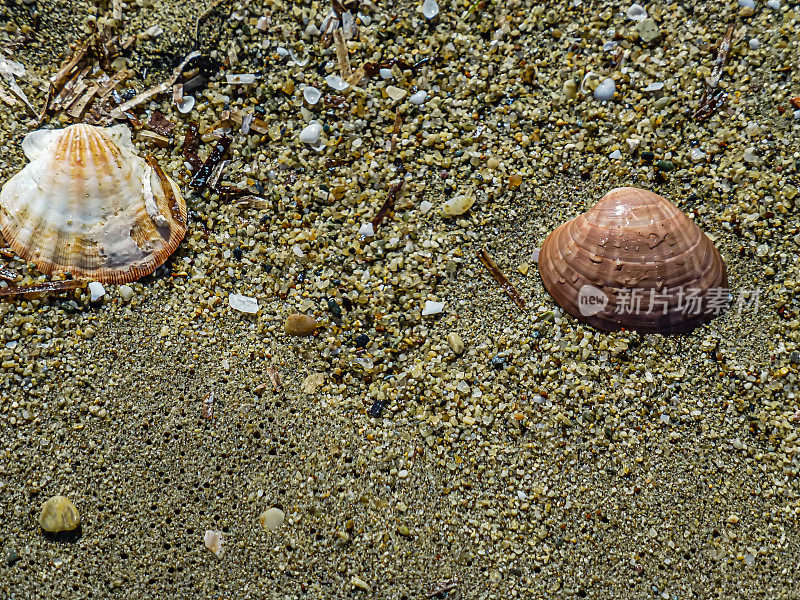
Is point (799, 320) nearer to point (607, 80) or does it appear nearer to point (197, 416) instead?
point (607, 80)

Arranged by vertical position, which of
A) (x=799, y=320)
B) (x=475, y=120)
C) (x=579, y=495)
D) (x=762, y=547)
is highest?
(x=475, y=120)

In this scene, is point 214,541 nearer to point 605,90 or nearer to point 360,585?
point 360,585

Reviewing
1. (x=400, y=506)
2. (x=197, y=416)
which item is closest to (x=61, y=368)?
(x=197, y=416)

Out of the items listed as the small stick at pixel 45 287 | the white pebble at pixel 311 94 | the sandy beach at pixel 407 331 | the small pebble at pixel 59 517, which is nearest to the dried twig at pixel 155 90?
the sandy beach at pixel 407 331

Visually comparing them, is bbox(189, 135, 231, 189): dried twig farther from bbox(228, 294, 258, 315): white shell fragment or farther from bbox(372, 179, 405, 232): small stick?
bbox(372, 179, 405, 232): small stick

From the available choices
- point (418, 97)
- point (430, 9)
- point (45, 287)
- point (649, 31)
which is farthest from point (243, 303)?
point (649, 31)
